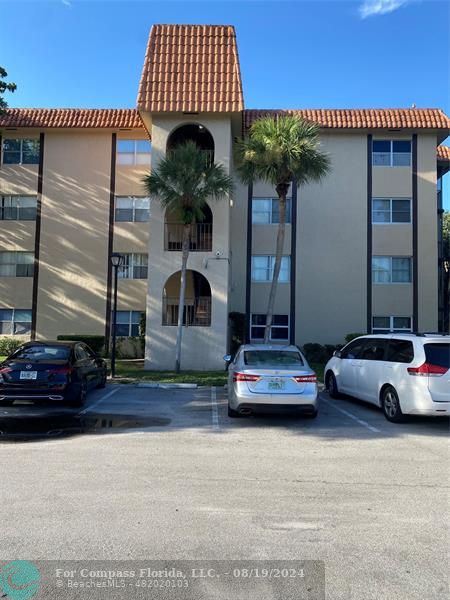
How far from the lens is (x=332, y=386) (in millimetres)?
12398

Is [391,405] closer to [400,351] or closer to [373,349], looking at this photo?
[400,351]

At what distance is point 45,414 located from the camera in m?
9.88

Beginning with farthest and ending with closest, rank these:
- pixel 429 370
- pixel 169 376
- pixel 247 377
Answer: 1. pixel 169 376
2. pixel 247 377
3. pixel 429 370

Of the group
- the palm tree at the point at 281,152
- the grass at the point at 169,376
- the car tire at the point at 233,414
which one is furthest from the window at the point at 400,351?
the palm tree at the point at 281,152

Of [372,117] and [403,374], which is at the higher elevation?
[372,117]

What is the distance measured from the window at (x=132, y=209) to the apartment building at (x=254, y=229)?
0.05 meters

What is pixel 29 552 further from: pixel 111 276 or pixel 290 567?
pixel 111 276

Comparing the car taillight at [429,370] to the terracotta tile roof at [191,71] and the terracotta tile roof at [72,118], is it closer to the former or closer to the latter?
the terracotta tile roof at [191,71]

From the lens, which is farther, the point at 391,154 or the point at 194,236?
the point at 391,154

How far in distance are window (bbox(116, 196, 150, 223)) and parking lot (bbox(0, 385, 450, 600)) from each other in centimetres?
1542

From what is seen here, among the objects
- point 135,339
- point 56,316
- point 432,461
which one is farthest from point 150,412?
point 56,316

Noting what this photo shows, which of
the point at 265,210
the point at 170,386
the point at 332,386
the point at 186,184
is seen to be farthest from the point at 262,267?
the point at 332,386

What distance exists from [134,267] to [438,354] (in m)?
17.0

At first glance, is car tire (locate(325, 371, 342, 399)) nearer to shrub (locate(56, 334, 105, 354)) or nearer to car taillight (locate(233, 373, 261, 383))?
car taillight (locate(233, 373, 261, 383))
